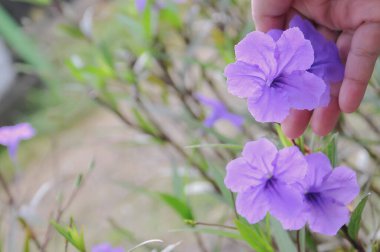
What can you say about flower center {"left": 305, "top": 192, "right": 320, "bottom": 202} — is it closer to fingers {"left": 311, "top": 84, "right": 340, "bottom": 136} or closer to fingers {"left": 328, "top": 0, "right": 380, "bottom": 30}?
fingers {"left": 311, "top": 84, "right": 340, "bottom": 136}

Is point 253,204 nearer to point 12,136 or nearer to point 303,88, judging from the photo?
point 303,88

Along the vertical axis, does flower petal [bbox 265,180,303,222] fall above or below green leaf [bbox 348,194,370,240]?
above

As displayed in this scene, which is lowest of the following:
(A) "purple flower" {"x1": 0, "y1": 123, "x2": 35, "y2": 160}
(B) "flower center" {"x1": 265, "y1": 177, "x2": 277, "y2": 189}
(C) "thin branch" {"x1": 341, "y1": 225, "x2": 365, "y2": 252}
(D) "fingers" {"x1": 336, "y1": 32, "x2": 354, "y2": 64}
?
(C) "thin branch" {"x1": 341, "y1": 225, "x2": 365, "y2": 252}

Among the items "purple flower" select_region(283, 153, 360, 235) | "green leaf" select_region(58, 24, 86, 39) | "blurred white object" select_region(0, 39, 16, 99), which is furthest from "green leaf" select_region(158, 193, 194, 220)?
"blurred white object" select_region(0, 39, 16, 99)

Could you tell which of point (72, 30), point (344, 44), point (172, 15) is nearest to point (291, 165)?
point (344, 44)

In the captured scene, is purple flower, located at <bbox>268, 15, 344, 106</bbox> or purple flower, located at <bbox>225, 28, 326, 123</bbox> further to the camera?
purple flower, located at <bbox>268, 15, 344, 106</bbox>

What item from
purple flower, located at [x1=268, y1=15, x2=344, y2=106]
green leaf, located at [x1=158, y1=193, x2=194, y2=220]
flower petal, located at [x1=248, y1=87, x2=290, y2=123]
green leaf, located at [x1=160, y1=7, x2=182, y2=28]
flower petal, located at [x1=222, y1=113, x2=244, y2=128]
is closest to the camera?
flower petal, located at [x1=248, y1=87, x2=290, y2=123]

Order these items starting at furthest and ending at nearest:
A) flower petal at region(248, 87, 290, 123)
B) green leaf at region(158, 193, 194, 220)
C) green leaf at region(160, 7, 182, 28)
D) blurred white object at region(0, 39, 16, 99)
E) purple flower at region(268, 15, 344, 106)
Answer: blurred white object at region(0, 39, 16, 99) < green leaf at region(160, 7, 182, 28) < green leaf at region(158, 193, 194, 220) < purple flower at region(268, 15, 344, 106) < flower petal at region(248, 87, 290, 123)

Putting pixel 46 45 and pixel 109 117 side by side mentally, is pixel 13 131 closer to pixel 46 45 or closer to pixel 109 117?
pixel 109 117
